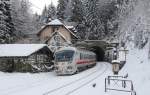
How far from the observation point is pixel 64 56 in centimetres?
3672

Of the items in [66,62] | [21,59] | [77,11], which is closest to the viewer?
[66,62]

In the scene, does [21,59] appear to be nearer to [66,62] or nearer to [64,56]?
[64,56]

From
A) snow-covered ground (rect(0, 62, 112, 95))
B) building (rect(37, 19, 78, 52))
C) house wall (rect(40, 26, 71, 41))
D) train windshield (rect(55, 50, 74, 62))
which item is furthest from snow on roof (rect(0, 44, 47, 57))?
house wall (rect(40, 26, 71, 41))

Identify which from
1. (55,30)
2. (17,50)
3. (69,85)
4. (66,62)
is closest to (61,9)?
(55,30)

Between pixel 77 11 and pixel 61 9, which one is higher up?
pixel 61 9

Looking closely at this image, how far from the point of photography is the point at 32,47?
Result: 3884 centimetres

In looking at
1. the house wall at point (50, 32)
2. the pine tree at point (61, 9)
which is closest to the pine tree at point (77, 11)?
the pine tree at point (61, 9)

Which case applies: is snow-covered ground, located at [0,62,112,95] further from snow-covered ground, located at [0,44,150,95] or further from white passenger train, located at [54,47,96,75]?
white passenger train, located at [54,47,96,75]

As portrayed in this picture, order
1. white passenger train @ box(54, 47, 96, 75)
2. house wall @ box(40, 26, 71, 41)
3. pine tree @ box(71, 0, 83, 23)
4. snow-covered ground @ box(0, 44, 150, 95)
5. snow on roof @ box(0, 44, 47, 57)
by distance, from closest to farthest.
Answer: snow-covered ground @ box(0, 44, 150, 95)
white passenger train @ box(54, 47, 96, 75)
snow on roof @ box(0, 44, 47, 57)
house wall @ box(40, 26, 71, 41)
pine tree @ box(71, 0, 83, 23)

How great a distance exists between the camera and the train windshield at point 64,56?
36.5 meters

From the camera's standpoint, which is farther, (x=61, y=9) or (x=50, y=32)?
(x=61, y=9)

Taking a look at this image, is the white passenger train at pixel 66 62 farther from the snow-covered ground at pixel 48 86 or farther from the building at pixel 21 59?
the snow-covered ground at pixel 48 86

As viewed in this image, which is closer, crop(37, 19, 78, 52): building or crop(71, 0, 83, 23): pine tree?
crop(37, 19, 78, 52): building

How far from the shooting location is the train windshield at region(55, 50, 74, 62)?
120ft
